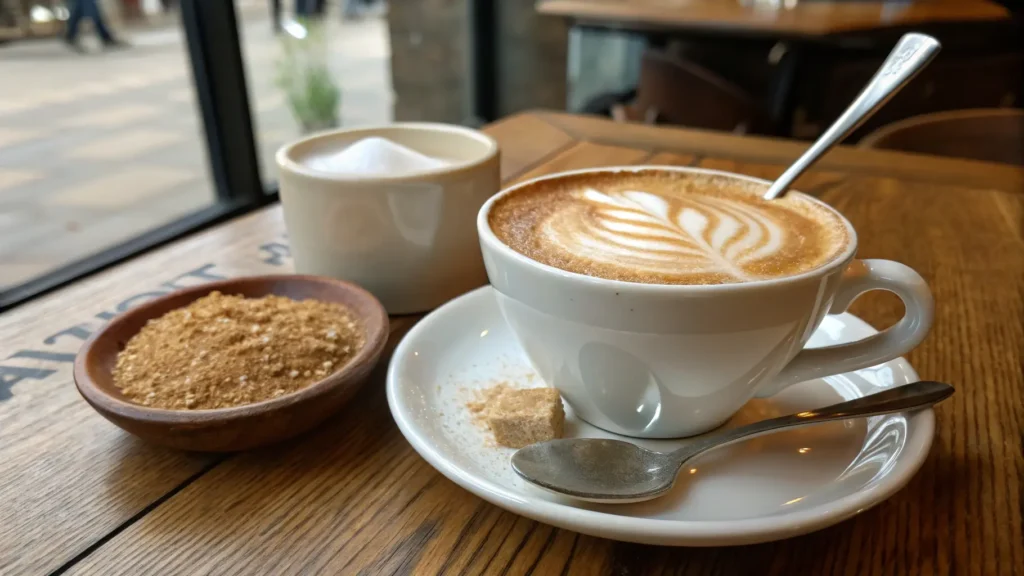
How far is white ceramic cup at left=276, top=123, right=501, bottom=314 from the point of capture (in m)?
0.70

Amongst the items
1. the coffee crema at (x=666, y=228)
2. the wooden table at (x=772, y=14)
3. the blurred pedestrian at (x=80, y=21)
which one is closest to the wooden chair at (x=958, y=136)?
the coffee crema at (x=666, y=228)

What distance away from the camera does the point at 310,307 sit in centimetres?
64

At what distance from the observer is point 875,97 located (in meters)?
0.68

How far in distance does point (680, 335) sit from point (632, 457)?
9cm

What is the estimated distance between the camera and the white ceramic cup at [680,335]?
0.45 meters

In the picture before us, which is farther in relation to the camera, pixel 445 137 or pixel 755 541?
pixel 445 137

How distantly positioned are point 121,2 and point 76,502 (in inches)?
137

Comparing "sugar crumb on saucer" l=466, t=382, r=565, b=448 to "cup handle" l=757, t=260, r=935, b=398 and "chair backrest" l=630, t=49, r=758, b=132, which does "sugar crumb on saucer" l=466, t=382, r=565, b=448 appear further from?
"chair backrest" l=630, t=49, r=758, b=132

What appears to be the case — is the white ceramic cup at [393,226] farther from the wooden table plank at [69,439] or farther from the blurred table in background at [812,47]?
the blurred table in background at [812,47]

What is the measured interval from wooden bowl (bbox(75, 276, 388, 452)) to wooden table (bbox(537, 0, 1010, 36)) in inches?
93.2

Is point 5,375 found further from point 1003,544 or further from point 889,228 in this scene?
point 889,228

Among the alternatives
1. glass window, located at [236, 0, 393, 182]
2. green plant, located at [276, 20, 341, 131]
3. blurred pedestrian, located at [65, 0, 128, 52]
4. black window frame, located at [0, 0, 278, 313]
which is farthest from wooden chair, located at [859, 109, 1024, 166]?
blurred pedestrian, located at [65, 0, 128, 52]

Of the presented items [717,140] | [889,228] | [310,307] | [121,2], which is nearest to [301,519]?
[310,307]

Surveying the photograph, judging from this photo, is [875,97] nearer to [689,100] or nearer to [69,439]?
[69,439]
